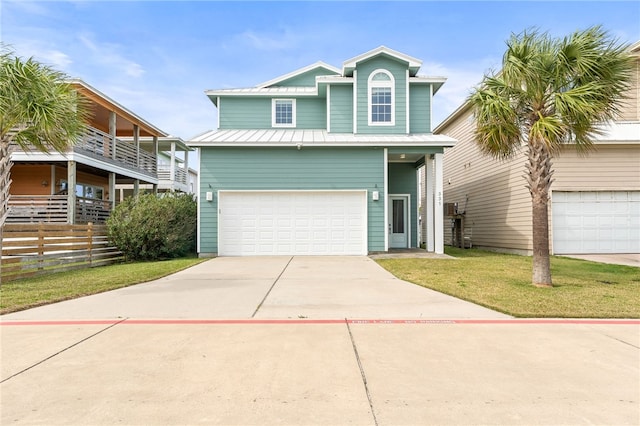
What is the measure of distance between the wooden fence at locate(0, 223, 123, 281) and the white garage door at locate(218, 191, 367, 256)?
3.98m

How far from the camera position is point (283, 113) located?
55.8 feet

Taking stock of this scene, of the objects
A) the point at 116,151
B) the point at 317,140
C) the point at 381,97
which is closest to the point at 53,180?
the point at 116,151

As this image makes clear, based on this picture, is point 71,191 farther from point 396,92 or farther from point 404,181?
point 404,181

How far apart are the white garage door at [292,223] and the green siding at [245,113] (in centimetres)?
453

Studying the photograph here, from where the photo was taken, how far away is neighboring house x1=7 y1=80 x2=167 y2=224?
571 inches

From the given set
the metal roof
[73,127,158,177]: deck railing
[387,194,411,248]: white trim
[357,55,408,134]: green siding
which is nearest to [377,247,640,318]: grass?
[387,194,411,248]: white trim

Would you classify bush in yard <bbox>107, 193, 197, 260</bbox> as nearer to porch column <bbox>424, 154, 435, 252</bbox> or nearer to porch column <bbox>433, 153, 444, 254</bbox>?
porch column <bbox>424, 154, 435, 252</bbox>

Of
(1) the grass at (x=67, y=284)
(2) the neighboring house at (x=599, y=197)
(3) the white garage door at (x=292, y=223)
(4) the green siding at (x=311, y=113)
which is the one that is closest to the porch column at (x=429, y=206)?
(3) the white garage door at (x=292, y=223)
